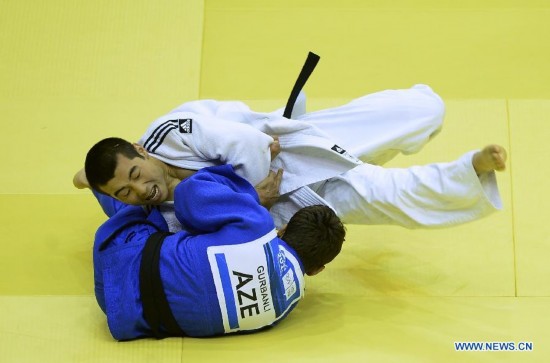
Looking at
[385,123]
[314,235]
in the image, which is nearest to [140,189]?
[314,235]

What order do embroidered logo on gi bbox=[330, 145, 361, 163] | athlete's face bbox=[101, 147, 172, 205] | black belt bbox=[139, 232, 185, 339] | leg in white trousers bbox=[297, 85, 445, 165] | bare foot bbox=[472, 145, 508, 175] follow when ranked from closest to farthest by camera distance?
bare foot bbox=[472, 145, 508, 175], black belt bbox=[139, 232, 185, 339], athlete's face bbox=[101, 147, 172, 205], embroidered logo on gi bbox=[330, 145, 361, 163], leg in white trousers bbox=[297, 85, 445, 165]

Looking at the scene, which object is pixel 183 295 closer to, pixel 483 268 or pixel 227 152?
pixel 227 152

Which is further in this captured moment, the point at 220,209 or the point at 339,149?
the point at 339,149

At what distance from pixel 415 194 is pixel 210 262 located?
2.81ft

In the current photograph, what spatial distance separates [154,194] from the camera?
3.33 m

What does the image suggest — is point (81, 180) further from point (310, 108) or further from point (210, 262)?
point (310, 108)

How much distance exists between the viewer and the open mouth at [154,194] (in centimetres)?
331

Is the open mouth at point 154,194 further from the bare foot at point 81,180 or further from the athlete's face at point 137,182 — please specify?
the bare foot at point 81,180

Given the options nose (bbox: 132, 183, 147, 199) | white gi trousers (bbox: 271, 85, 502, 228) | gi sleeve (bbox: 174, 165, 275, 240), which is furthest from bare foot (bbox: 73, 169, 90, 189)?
white gi trousers (bbox: 271, 85, 502, 228)

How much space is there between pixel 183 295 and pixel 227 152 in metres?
0.60

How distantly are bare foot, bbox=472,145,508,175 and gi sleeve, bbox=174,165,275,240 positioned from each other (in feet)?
2.59

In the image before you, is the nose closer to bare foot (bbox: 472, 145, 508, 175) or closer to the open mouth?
the open mouth
